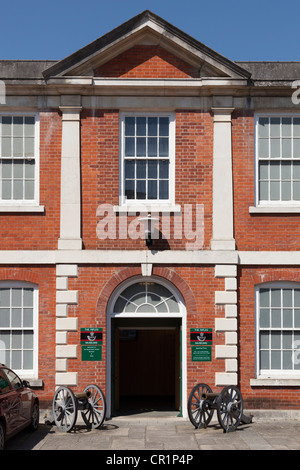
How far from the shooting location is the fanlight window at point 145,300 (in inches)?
604

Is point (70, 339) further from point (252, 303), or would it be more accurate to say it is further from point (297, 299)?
point (297, 299)

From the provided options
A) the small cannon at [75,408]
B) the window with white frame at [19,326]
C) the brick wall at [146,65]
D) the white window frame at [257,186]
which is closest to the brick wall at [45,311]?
the window with white frame at [19,326]

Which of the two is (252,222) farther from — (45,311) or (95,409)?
(95,409)

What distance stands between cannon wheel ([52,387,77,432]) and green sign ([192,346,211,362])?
296 centimetres

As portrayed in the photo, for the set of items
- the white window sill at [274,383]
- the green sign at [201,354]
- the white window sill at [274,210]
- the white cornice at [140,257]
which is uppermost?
the white window sill at [274,210]

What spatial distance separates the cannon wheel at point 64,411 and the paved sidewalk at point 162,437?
176mm

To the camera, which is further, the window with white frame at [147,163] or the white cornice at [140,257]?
the window with white frame at [147,163]

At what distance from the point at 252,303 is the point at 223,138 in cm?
378

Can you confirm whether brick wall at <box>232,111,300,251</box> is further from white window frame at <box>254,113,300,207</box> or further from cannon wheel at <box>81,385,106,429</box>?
cannon wheel at <box>81,385,106,429</box>

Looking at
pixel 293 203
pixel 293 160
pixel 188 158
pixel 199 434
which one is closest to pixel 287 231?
pixel 293 203

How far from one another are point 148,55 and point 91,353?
6.86 m

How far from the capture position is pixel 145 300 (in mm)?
15375

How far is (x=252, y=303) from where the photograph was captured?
15.1 meters

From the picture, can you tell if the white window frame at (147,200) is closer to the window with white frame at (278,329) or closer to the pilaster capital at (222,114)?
the pilaster capital at (222,114)
